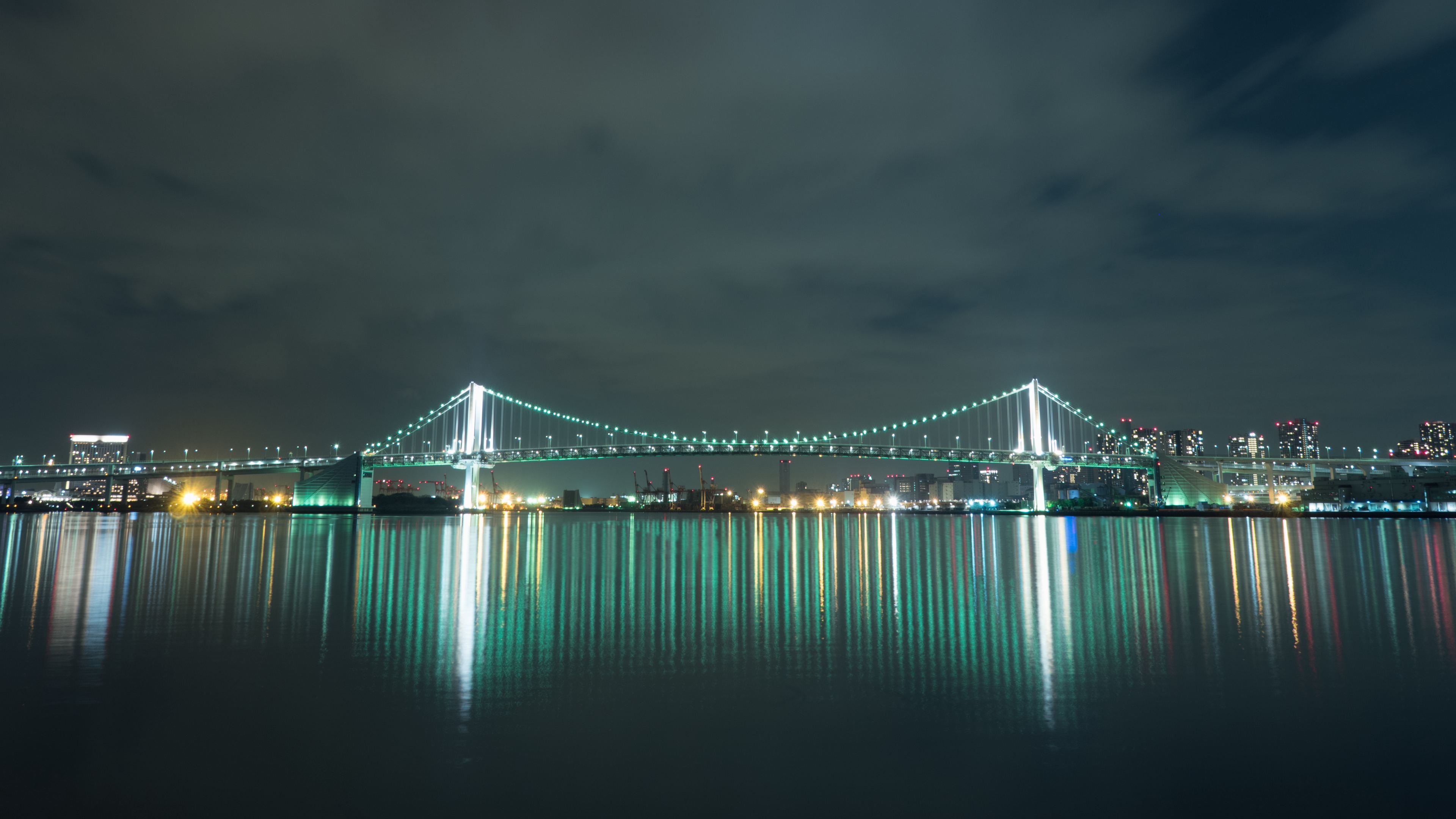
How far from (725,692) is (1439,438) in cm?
18595

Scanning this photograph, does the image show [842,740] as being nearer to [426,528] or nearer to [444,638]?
[444,638]

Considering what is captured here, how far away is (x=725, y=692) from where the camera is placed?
6.32 meters

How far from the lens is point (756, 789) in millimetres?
4266

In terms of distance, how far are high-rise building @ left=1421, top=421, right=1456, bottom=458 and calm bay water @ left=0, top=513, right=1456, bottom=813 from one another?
540ft

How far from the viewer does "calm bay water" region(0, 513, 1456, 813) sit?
431 cm

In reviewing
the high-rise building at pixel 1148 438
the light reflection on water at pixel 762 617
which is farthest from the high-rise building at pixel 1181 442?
the light reflection on water at pixel 762 617

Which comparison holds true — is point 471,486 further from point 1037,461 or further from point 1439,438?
point 1439,438

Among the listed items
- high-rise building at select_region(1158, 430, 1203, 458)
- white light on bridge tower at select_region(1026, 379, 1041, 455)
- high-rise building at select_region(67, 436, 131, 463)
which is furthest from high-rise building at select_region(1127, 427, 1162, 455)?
high-rise building at select_region(67, 436, 131, 463)

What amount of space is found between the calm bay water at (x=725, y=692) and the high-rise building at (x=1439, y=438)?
540ft

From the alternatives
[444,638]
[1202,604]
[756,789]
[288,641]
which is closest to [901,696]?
[756,789]

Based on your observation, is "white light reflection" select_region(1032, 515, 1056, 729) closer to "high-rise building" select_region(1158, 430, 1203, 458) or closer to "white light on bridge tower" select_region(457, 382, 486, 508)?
"white light on bridge tower" select_region(457, 382, 486, 508)

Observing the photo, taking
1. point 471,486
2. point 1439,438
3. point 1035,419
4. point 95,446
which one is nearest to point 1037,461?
point 1035,419

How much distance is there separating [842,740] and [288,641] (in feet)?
21.4

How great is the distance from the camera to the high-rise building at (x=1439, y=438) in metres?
134
